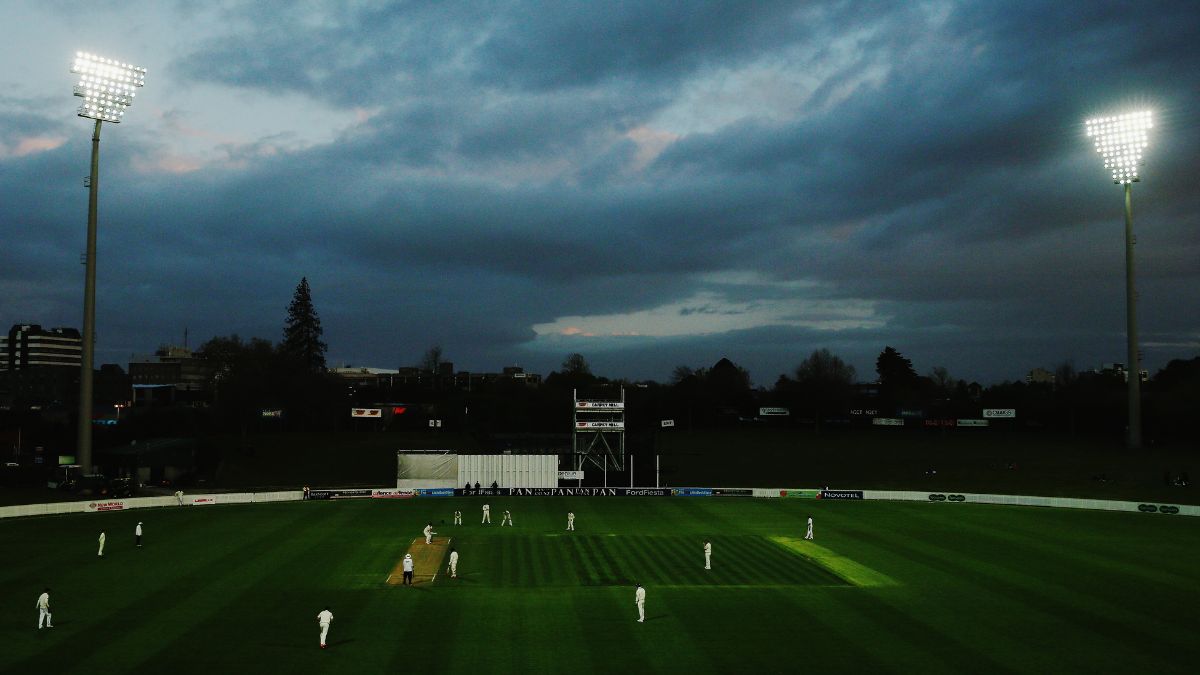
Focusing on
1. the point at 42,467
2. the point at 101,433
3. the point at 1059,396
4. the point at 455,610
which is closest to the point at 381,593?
the point at 455,610

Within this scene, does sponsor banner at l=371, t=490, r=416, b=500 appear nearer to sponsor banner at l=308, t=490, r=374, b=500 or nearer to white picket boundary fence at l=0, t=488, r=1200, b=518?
white picket boundary fence at l=0, t=488, r=1200, b=518

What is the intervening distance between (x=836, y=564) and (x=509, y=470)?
38.6m

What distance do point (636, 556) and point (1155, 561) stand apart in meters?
25.4

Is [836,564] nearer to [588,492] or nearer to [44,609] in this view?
[44,609]

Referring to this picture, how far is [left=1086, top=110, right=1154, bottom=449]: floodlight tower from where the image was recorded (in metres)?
77.1

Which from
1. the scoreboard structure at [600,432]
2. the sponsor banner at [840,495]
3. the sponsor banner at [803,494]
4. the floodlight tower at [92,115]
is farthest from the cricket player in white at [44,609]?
the sponsor banner at [840,495]

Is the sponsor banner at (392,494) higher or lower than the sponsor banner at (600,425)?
lower

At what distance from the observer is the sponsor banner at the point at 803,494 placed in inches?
2836

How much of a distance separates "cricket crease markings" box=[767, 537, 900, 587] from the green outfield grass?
0.19 m

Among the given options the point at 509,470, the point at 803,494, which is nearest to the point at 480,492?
the point at 509,470

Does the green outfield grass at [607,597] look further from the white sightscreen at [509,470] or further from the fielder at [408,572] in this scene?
the white sightscreen at [509,470]

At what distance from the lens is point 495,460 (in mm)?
73688

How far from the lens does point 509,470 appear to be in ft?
242

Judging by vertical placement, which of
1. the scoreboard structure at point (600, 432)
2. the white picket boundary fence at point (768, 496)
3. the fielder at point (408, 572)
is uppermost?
the scoreboard structure at point (600, 432)
